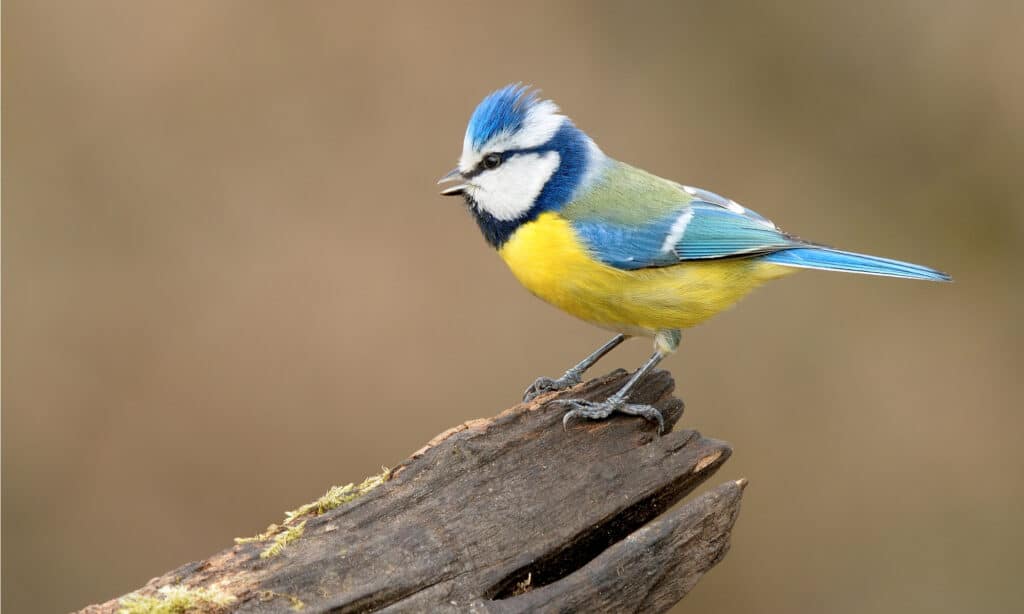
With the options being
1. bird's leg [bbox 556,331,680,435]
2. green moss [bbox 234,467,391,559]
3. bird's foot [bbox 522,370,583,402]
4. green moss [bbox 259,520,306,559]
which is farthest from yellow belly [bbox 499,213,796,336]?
green moss [bbox 259,520,306,559]

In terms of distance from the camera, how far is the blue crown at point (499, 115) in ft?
10.1

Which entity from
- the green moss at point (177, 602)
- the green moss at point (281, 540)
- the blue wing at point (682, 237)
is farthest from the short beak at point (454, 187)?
the green moss at point (177, 602)

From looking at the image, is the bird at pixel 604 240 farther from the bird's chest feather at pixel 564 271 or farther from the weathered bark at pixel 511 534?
the weathered bark at pixel 511 534

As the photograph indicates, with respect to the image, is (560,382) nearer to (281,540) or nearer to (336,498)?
(336,498)

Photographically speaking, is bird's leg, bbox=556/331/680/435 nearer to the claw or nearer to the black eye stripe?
the claw

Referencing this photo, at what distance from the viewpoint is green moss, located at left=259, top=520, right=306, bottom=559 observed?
229 cm

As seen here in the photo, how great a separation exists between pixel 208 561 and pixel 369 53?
122 inches

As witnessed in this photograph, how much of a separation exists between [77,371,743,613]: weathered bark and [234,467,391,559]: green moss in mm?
18

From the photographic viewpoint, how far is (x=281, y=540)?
235cm

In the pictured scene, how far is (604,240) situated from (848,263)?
75 cm

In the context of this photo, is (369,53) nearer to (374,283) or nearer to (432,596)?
(374,283)

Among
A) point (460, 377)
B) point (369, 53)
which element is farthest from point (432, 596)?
point (369, 53)

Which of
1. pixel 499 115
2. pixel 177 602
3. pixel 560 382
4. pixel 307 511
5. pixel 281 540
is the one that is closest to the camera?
pixel 177 602

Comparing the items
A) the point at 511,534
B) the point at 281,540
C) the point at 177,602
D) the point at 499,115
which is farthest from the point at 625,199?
the point at 177,602
